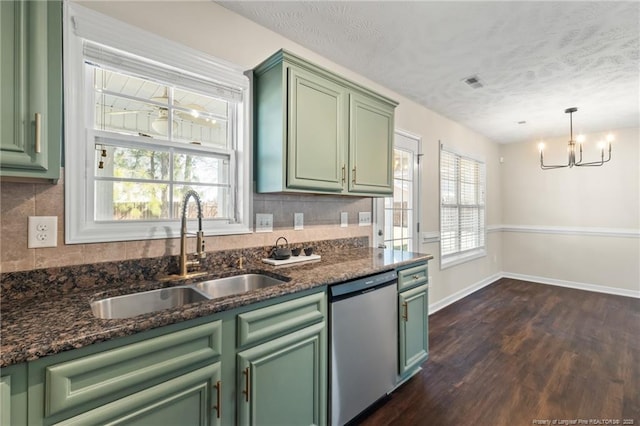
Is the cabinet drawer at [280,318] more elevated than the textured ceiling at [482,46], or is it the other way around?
the textured ceiling at [482,46]

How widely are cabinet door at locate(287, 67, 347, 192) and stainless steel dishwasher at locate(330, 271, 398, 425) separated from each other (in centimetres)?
74

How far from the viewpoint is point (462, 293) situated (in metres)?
4.35

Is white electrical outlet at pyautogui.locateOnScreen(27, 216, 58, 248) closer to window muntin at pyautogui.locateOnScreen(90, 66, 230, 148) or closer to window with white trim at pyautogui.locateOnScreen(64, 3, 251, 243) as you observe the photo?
window with white trim at pyautogui.locateOnScreen(64, 3, 251, 243)

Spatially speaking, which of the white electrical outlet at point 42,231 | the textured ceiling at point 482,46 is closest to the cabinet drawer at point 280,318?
the white electrical outlet at point 42,231

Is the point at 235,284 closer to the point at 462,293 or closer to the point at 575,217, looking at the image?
the point at 462,293

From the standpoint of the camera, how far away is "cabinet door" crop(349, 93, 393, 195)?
227cm

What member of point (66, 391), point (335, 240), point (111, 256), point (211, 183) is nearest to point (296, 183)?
point (211, 183)

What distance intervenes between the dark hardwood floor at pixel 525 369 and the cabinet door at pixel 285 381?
593 mm

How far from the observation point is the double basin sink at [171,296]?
1.33 meters

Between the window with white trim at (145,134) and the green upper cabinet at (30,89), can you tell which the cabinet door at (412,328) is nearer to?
the window with white trim at (145,134)

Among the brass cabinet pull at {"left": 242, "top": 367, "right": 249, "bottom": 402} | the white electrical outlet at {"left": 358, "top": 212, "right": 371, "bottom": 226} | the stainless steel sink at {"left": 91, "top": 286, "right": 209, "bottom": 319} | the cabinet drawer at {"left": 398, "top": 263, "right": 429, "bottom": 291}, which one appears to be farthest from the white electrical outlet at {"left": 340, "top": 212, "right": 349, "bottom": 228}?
the brass cabinet pull at {"left": 242, "top": 367, "right": 249, "bottom": 402}

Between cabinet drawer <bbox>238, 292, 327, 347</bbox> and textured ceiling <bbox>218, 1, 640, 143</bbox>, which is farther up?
textured ceiling <bbox>218, 1, 640, 143</bbox>

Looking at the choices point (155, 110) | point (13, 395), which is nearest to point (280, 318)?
point (13, 395)

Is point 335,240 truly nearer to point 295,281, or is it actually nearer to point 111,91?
point 295,281
